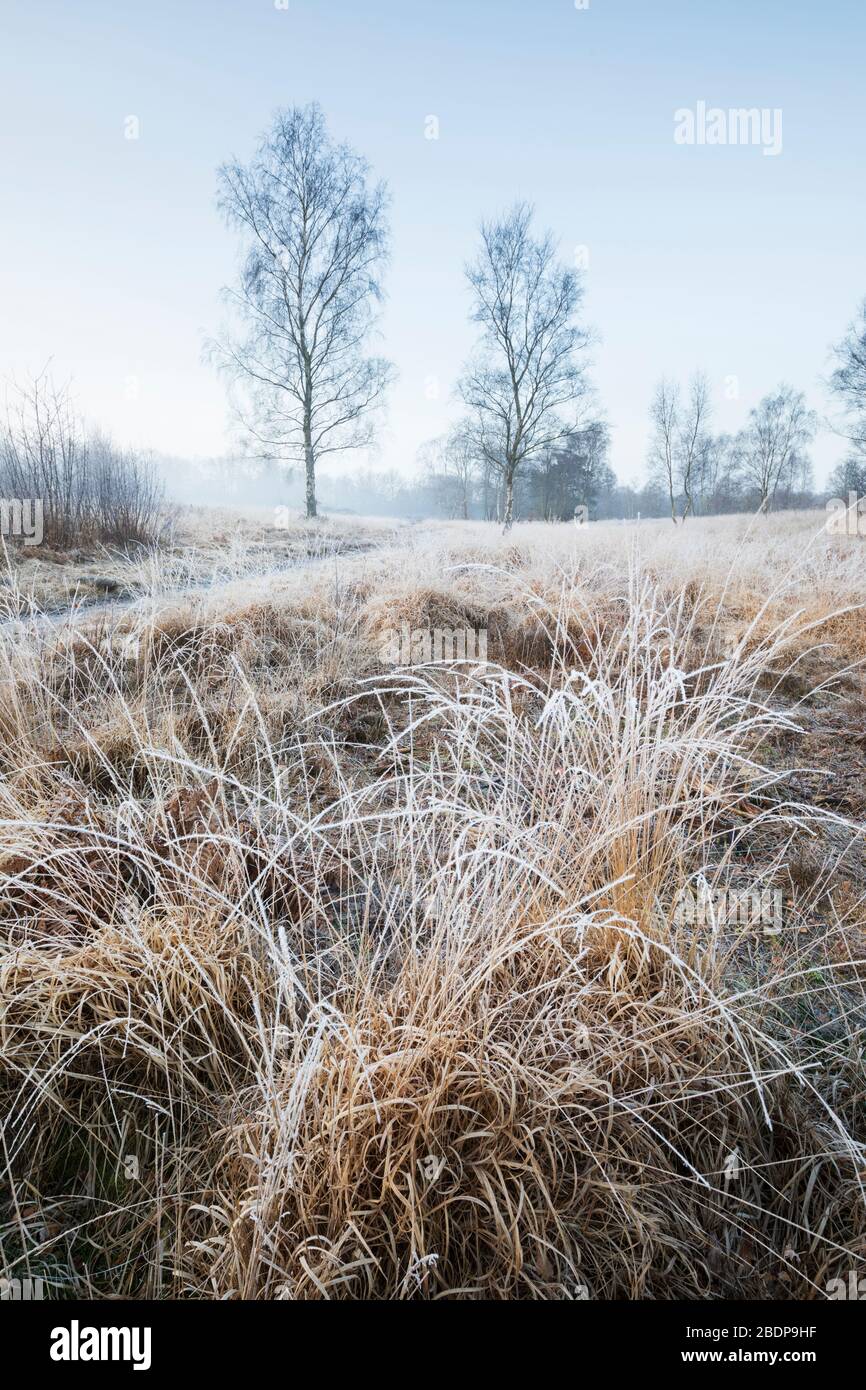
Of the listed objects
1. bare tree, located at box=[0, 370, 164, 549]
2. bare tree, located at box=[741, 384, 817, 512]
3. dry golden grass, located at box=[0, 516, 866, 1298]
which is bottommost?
dry golden grass, located at box=[0, 516, 866, 1298]

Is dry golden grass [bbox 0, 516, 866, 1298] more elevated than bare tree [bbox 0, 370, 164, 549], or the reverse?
bare tree [bbox 0, 370, 164, 549]

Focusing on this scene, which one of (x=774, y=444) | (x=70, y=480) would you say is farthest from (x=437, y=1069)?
(x=774, y=444)

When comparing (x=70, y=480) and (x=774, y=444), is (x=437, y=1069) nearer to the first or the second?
(x=70, y=480)

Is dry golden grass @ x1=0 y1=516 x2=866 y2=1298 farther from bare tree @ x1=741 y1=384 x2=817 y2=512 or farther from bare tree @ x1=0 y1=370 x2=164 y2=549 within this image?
bare tree @ x1=741 y1=384 x2=817 y2=512

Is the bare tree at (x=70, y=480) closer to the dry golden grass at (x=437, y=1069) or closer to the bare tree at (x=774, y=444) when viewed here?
the dry golden grass at (x=437, y=1069)

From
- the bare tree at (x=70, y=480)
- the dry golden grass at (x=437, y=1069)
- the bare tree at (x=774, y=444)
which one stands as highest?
the bare tree at (x=774, y=444)

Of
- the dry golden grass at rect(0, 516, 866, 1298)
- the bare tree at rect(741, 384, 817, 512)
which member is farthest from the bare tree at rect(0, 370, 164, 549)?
the bare tree at rect(741, 384, 817, 512)

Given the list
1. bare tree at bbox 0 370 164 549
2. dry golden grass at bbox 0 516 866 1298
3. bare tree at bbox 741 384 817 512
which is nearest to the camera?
dry golden grass at bbox 0 516 866 1298

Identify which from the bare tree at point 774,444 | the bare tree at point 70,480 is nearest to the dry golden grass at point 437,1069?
the bare tree at point 70,480

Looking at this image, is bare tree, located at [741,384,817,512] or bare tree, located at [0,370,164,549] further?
bare tree, located at [741,384,817,512]

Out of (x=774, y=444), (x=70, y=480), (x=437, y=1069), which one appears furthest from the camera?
(x=774, y=444)

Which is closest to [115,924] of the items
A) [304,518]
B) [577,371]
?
[304,518]

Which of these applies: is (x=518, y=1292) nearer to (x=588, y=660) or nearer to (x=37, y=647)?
(x=37, y=647)

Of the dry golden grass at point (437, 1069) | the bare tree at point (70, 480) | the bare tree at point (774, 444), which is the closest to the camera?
the dry golden grass at point (437, 1069)
